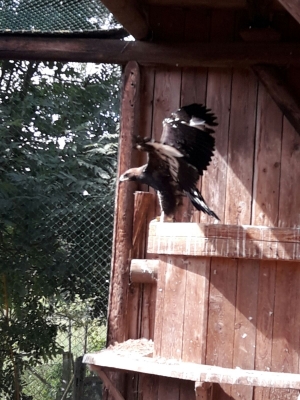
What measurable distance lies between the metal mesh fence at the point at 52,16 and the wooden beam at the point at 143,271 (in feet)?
4.22

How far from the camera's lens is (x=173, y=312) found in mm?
3096

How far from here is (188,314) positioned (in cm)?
307

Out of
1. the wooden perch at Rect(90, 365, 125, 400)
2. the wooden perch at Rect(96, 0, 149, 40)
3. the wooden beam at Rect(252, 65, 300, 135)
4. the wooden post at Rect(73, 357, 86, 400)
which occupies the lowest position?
the wooden post at Rect(73, 357, 86, 400)

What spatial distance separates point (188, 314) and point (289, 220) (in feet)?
2.20

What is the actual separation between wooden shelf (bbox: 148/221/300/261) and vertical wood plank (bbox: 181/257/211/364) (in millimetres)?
65

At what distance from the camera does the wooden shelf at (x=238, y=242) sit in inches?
117

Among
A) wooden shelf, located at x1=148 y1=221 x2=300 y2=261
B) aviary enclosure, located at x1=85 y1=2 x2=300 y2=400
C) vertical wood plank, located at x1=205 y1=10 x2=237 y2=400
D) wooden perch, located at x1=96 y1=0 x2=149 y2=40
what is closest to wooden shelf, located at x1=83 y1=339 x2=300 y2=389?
aviary enclosure, located at x1=85 y1=2 x2=300 y2=400

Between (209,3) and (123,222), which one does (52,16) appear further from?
(123,222)

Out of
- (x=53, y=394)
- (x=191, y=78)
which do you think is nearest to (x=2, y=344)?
(x=53, y=394)

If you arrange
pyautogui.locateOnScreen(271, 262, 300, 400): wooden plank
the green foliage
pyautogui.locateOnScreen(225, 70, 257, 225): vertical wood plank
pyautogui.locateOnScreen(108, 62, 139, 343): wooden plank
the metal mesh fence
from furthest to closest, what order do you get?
the green foliage
the metal mesh fence
pyautogui.locateOnScreen(108, 62, 139, 343): wooden plank
pyautogui.locateOnScreen(225, 70, 257, 225): vertical wood plank
pyautogui.locateOnScreen(271, 262, 300, 400): wooden plank

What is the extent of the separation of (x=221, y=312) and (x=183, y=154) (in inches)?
28.7

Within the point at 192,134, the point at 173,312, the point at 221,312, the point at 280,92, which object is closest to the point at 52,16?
the point at 192,134

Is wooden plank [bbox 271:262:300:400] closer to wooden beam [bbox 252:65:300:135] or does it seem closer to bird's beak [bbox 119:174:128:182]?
wooden beam [bbox 252:65:300:135]

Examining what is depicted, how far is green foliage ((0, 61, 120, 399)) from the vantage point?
4.46m
